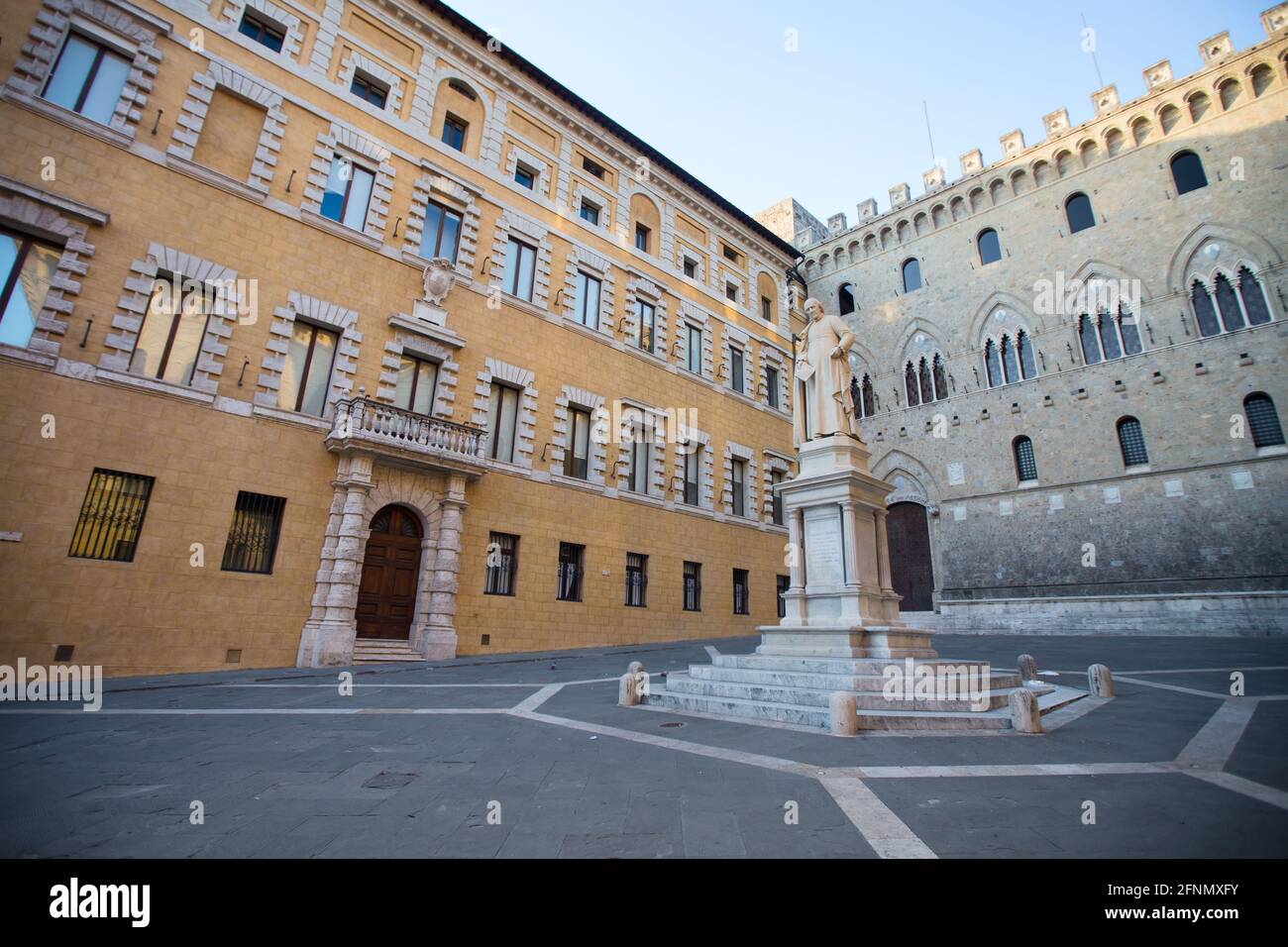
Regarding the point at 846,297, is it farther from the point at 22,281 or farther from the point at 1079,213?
the point at 22,281

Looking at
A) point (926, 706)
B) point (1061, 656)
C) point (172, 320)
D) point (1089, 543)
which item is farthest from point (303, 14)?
point (1089, 543)

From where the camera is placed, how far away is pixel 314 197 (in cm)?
1545

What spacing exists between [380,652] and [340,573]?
2.18 meters

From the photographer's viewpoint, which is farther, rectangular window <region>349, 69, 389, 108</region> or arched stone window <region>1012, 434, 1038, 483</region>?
arched stone window <region>1012, 434, 1038, 483</region>

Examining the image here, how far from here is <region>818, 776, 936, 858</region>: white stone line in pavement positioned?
3.29m

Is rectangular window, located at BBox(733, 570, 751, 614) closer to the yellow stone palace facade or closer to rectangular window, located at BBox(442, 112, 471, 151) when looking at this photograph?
the yellow stone palace facade

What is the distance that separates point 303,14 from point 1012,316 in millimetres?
29846

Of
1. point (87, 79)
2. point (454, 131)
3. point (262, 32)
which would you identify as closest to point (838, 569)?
point (454, 131)

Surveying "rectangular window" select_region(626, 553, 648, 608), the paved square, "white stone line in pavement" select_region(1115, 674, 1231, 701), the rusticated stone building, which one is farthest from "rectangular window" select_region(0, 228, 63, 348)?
the rusticated stone building

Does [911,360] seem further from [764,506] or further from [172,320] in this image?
[172,320]

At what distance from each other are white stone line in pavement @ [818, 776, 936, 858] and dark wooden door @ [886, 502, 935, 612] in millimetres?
24955

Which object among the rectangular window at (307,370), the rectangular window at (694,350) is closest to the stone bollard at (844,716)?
the rectangular window at (307,370)

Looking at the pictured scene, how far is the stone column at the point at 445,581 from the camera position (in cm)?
1462

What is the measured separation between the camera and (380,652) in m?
14.0
